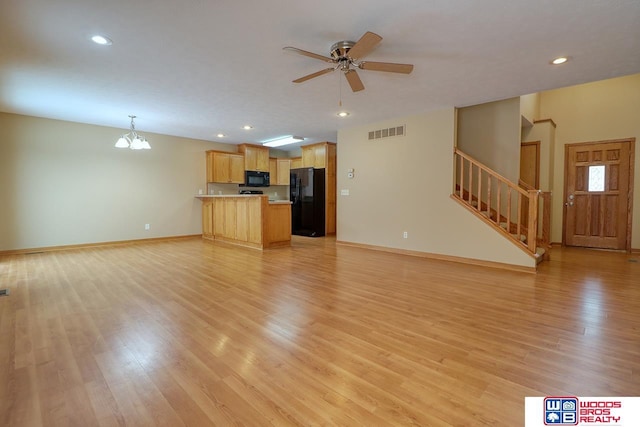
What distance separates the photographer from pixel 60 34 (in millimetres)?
2570

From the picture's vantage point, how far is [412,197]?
5289mm

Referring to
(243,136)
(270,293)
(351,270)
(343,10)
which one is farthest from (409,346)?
(243,136)

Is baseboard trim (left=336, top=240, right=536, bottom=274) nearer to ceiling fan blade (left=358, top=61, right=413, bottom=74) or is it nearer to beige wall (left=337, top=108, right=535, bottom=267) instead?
beige wall (left=337, top=108, right=535, bottom=267)

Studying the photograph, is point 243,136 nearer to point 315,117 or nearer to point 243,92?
point 315,117

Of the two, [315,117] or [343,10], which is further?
[315,117]

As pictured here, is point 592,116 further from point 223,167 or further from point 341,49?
point 223,167

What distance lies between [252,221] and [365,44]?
4283mm

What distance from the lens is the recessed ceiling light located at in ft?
8.57

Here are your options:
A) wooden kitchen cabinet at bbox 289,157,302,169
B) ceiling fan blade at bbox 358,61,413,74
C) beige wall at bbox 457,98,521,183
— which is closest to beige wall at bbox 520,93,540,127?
beige wall at bbox 457,98,521,183

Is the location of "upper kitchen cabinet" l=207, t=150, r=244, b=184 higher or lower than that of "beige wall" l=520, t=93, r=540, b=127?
lower

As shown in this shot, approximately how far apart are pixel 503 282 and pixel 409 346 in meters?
2.25

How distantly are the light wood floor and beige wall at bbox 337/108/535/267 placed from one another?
92 centimetres

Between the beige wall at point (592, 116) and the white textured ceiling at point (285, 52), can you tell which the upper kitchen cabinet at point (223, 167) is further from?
the beige wall at point (592, 116)

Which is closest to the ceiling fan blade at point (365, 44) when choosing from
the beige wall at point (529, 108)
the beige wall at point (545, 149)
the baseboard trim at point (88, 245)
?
the beige wall at point (529, 108)
